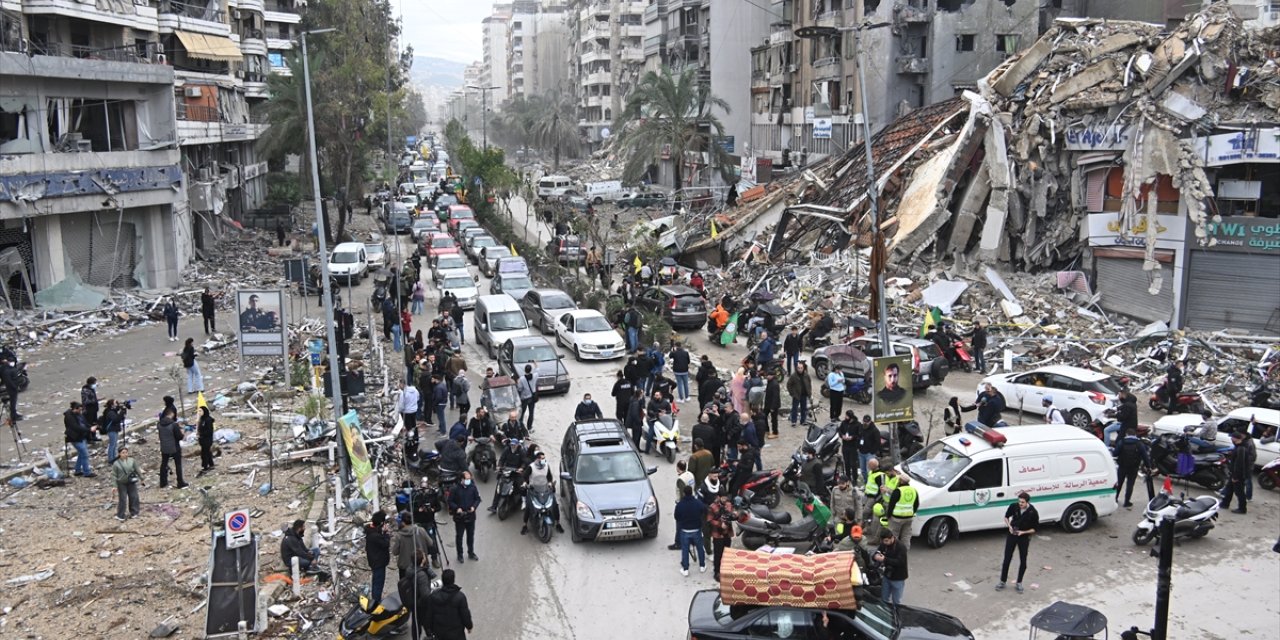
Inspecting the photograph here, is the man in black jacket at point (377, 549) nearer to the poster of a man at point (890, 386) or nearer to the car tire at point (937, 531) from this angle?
the car tire at point (937, 531)

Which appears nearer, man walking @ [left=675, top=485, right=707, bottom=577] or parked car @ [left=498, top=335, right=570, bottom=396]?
man walking @ [left=675, top=485, right=707, bottom=577]

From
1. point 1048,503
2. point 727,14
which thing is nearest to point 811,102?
point 727,14

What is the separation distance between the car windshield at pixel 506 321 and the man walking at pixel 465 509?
1343 cm

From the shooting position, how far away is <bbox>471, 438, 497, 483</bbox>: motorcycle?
1756cm

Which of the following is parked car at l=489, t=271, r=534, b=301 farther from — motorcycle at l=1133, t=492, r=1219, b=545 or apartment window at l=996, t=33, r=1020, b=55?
apartment window at l=996, t=33, r=1020, b=55

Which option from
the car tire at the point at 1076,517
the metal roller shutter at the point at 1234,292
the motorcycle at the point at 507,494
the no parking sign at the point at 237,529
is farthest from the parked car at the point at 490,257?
the no parking sign at the point at 237,529

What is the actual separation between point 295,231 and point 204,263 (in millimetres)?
11089

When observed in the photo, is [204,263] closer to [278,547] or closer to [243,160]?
[243,160]

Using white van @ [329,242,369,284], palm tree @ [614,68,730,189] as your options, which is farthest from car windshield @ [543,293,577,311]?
palm tree @ [614,68,730,189]

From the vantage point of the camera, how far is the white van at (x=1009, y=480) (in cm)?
1438

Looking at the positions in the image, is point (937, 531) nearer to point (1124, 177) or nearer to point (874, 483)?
point (874, 483)

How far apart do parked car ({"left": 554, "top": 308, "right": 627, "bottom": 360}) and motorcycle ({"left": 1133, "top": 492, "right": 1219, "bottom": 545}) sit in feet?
48.3

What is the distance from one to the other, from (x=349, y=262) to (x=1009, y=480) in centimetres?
3022

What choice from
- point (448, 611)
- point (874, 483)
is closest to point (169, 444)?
point (448, 611)
